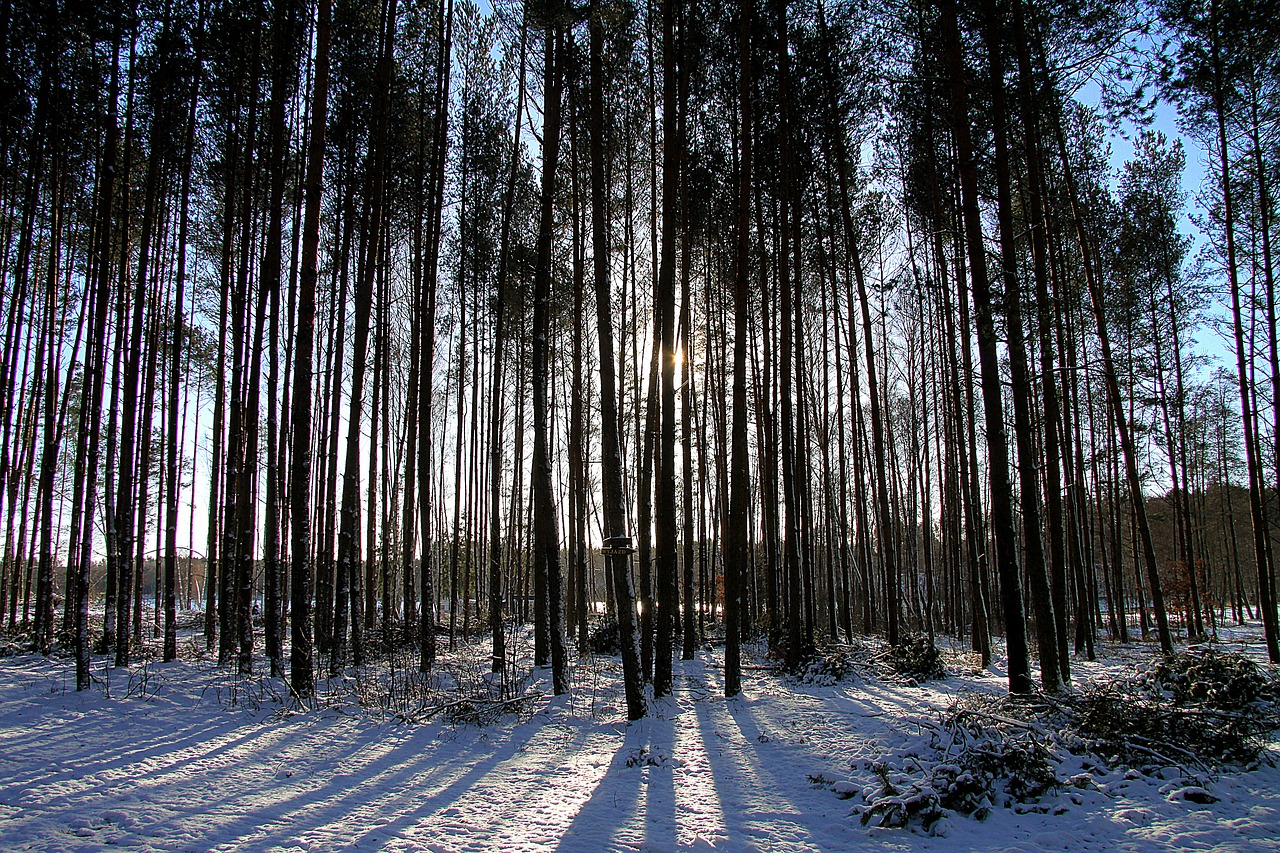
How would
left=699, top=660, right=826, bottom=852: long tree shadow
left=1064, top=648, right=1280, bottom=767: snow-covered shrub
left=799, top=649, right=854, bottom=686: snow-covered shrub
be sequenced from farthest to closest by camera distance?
1. left=799, top=649, right=854, bottom=686: snow-covered shrub
2. left=1064, top=648, right=1280, bottom=767: snow-covered shrub
3. left=699, top=660, right=826, bottom=852: long tree shadow

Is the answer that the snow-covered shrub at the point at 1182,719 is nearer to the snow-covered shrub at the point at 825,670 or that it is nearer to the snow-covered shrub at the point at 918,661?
the snow-covered shrub at the point at 918,661

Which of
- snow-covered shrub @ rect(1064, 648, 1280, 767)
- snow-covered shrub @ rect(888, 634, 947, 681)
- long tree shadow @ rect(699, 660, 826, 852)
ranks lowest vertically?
snow-covered shrub @ rect(888, 634, 947, 681)

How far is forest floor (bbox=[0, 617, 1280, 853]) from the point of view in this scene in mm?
3357

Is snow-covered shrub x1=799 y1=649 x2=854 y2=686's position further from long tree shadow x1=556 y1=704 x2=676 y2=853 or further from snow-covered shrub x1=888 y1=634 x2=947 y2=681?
long tree shadow x1=556 y1=704 x2=676 y2=853

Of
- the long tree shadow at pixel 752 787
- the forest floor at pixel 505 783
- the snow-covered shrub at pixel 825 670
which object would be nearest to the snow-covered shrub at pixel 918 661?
the snow-covered shrub at pixel 825 670

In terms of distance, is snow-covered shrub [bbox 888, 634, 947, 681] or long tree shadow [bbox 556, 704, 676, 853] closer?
long tree shadow [bbox 556, 704, 676, 853]

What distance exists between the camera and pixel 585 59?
816 cm

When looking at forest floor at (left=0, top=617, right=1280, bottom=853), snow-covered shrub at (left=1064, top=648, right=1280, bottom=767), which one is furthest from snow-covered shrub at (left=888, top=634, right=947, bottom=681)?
snow-covered shrub at (left=1064, top=648, right=1280, bottom=767)

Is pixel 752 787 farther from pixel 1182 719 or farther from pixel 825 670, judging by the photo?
pixel 825 670

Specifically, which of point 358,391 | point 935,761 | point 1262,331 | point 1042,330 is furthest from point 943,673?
point 358,391

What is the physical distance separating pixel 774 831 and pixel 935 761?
1.49 m

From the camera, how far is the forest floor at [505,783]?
3357mm

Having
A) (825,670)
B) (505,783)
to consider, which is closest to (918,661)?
(825,670)

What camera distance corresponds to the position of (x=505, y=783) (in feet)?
14.6
